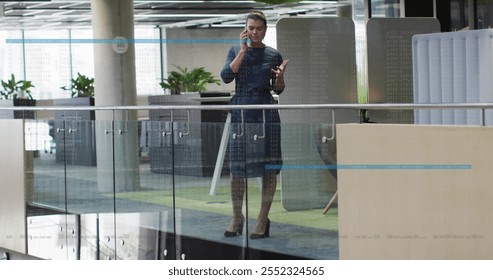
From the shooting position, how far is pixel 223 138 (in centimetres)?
642

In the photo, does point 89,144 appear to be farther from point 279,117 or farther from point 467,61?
point 467,61

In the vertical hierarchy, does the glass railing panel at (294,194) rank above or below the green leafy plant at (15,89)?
below

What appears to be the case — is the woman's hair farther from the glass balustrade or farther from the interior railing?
the glass balustrade

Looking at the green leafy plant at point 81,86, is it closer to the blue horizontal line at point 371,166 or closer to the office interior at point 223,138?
the office interior at point 223,138

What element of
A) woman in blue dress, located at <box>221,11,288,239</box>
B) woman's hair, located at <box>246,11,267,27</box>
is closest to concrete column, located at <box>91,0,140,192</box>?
woman in blue dress, located at <box>221,11,288,239</box>

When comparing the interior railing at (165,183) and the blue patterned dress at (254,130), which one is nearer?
the interior railing at (165,183)

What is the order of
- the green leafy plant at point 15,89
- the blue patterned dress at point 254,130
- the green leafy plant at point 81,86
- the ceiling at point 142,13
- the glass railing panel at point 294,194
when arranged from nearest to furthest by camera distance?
the glass railing panel at point 294,194 → the blue patterned dress at point 254,130 → the ceiling at point 142,13 → the green leafy plant at point 81,86 → the green leafy plant at point 15,89

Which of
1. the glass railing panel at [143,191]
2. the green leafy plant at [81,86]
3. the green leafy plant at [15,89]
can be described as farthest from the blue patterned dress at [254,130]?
the green leafy plant at [15,89]

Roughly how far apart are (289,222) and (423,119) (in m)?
1.01

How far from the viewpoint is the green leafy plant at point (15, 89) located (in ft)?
25.5

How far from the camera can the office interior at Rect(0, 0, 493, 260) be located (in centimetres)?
563

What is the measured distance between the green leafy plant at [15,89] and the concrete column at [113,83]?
499 millimetres

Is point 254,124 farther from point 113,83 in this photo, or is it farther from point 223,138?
point 113,83
